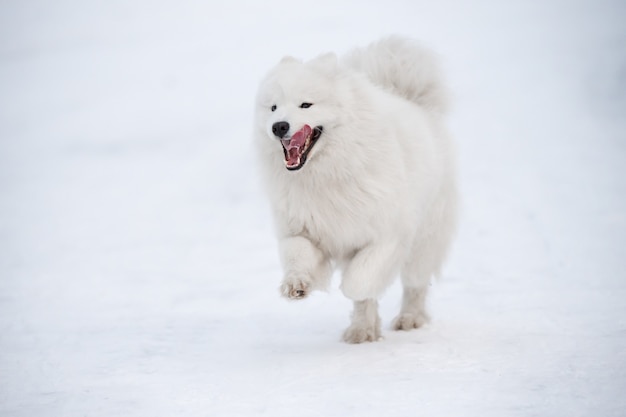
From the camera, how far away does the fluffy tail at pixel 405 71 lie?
5227 millimetres

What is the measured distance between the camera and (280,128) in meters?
4.04

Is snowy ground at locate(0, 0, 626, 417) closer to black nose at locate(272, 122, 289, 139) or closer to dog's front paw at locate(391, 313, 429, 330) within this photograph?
dog's front paw at locate(391, 313, 429, 330)

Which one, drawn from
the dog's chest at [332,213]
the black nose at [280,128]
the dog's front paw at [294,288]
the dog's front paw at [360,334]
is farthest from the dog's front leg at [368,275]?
the black nose at [280,128]

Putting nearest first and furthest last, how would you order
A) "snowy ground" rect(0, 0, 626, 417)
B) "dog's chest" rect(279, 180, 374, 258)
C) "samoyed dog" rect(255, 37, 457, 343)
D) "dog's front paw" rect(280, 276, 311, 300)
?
"snowy ground" rect(0, 0, 626, 417)
"dog's front paw" rect(280, 276, 311, 300)
"samoyed dog" rect(255, 37, 457, 343)
"dog's chest" rect(279, 180, 374, 258)

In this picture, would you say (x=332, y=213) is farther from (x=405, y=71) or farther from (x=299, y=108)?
(x=405, y=71)

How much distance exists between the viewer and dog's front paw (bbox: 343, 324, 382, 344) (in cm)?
455

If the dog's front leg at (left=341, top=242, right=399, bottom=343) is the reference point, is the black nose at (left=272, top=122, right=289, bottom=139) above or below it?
above

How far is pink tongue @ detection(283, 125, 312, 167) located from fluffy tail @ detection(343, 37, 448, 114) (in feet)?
4.15

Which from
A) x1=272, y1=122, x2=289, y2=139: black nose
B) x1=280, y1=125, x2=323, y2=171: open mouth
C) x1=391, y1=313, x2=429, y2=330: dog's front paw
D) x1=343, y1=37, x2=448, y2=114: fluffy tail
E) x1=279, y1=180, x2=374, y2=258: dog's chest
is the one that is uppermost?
x1=343, y1=37, x2=448, y2=114: fluffy tail

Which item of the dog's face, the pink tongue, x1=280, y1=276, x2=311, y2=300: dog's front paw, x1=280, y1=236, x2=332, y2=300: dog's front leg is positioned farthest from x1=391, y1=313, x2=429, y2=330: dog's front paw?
the pink tongue

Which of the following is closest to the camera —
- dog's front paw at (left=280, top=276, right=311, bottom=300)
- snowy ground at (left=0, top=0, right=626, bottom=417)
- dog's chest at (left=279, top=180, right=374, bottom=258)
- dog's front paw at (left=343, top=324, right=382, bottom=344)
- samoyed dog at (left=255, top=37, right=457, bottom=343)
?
snowy ground at (left=0, top=0, right=626, bottom=417)

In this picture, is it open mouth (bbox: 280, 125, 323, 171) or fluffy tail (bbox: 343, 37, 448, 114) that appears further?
fluffy tail (bbox: 343, 37, 448, 114)

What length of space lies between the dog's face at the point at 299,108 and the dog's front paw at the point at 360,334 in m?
1.14

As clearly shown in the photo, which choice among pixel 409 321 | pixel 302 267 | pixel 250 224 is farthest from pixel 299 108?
pixel 250 224
